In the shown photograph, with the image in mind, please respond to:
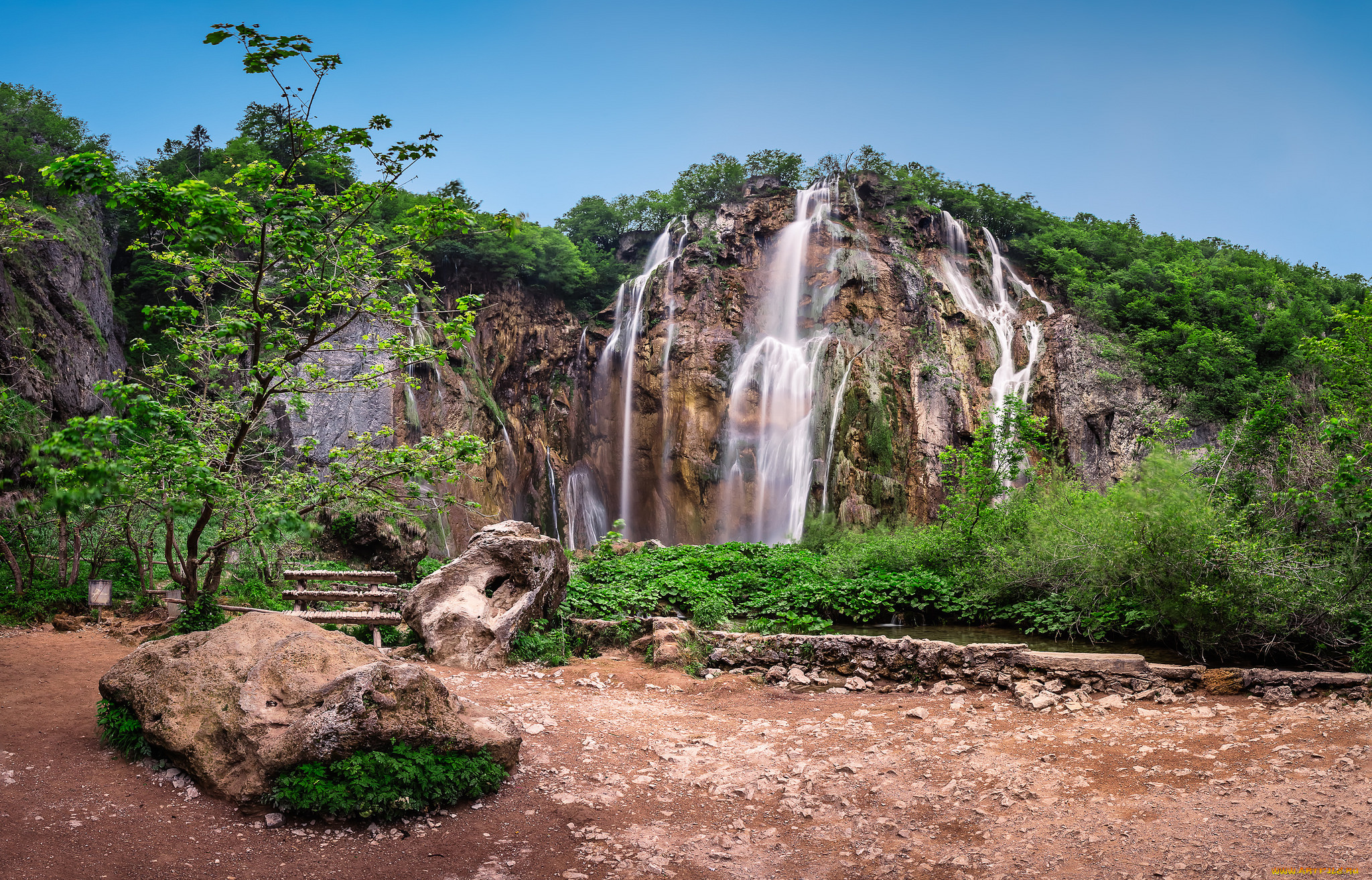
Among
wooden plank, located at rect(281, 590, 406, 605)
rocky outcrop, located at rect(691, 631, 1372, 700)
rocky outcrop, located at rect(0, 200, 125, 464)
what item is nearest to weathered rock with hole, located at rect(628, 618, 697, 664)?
rocky outcrop, located at rect(691, 631, 1372, 700)

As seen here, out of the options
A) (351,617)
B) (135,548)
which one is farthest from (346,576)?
(135,548)

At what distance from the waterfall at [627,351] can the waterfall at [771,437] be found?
3.61 m

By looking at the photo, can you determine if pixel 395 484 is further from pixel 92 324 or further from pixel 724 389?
pixel 724 389

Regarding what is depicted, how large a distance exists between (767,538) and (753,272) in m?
10.8

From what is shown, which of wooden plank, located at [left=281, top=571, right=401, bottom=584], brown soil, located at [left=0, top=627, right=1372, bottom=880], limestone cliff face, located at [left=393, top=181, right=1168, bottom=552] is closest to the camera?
brown soil, located at [left=0, top=627, right=1372, bottom=880]

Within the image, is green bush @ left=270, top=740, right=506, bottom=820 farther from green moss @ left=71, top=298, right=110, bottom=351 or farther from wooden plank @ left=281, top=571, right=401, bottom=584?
green moss @ left=71, top=298, right=110, bottom=351

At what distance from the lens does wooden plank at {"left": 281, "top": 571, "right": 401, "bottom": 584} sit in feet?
34.2

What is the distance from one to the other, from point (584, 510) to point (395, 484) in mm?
8039

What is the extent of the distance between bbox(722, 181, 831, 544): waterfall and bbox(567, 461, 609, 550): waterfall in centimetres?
470

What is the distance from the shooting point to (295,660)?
5.38 meters

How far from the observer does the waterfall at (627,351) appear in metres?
25.9

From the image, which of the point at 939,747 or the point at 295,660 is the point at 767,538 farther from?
the point at 295,660

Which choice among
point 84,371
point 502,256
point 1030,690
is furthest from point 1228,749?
point 502,256

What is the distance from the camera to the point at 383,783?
4676 mm
